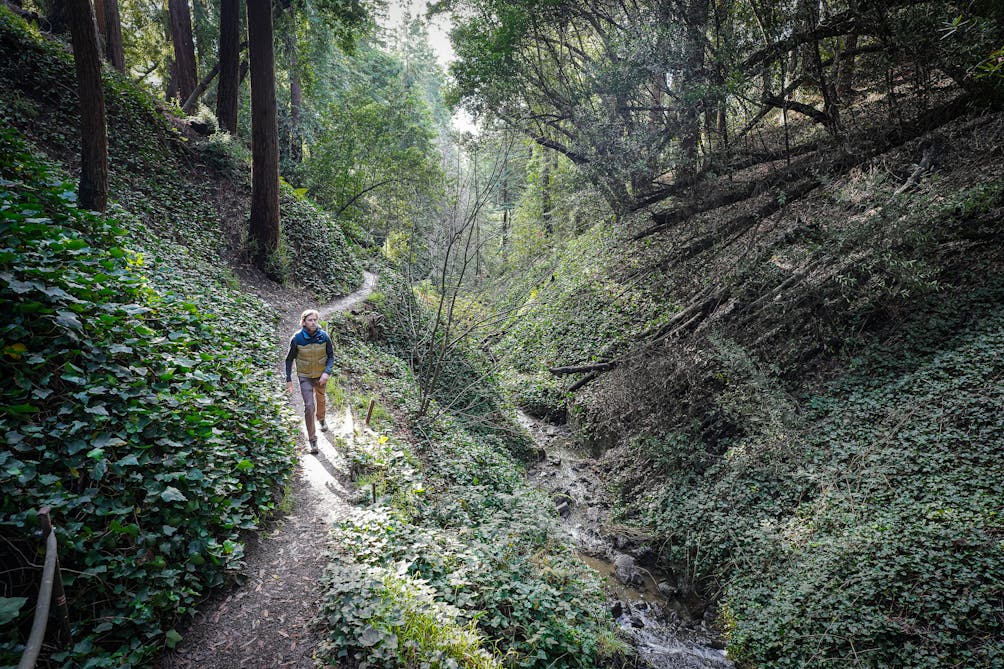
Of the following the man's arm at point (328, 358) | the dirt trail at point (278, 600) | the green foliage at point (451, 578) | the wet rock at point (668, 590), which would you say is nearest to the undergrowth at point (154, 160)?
the man's arm at point (328, 358)

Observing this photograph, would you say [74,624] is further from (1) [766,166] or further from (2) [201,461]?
(1) [766,166]

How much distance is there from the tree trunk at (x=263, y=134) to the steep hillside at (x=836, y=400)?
25.3ft

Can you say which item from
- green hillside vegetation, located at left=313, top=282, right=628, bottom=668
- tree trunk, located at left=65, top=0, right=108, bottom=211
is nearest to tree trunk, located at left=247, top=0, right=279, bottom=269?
tree trunk, located at left=65, top=0, right=108, bottom=211

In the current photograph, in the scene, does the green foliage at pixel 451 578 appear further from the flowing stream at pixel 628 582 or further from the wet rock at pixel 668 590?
the wet rock at pixel 668 590

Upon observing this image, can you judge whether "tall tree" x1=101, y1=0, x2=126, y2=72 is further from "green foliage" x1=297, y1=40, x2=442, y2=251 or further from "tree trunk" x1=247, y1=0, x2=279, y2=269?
"green foliage" x1=297, y1=40, x2=442, y2=251

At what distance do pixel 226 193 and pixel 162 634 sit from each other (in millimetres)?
12995

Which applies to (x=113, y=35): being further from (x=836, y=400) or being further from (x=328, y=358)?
(x=836, y=400)

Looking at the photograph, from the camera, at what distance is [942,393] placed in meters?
6.03

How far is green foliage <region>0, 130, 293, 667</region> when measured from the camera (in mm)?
2949

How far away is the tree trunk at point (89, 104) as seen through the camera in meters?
5.84

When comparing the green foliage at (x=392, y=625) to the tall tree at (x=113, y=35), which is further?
the tall tree at (x=113, y=35)

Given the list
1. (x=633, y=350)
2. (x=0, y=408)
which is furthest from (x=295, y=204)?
(x=0, y=408)

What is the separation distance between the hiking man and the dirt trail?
0.89 m

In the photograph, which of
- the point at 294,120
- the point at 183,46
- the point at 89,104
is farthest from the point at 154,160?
the point at 294,120
